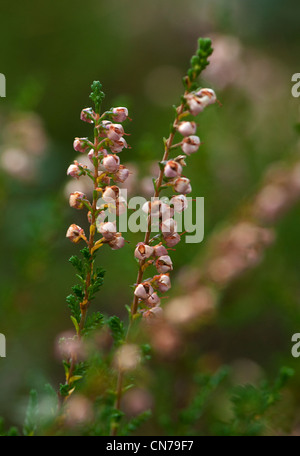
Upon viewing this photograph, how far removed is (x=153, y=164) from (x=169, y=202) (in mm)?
753

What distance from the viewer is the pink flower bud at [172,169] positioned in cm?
83

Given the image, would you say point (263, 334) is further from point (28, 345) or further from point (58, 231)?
point (58, 231)

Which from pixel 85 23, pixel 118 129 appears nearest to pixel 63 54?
pixel 85 23

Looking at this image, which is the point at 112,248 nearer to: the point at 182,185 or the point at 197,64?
the point at 182,185

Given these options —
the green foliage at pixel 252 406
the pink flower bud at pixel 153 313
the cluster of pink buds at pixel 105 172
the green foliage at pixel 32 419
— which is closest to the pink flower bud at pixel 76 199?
the cluster of pink buds at pixel 105 172

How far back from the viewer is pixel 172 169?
0.84m

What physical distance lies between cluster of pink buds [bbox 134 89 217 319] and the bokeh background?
53 centimetres

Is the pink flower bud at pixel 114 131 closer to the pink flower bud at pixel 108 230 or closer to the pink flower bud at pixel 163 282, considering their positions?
the pink flower bud at pixel 108 230

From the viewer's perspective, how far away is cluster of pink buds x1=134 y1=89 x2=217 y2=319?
0.83 metres

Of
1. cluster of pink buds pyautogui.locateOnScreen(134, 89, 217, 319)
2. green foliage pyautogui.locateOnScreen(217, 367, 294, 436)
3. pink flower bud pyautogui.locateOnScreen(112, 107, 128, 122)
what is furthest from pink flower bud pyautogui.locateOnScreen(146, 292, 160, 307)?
green foliage pyautogui.locateOnScreen(217, 367, 294, 436)

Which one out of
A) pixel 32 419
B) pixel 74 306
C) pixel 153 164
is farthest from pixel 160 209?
pixel 153 164

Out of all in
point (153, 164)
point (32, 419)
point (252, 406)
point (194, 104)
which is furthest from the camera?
point (153, 164)

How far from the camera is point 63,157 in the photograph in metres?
3.07

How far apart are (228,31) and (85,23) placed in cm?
176
